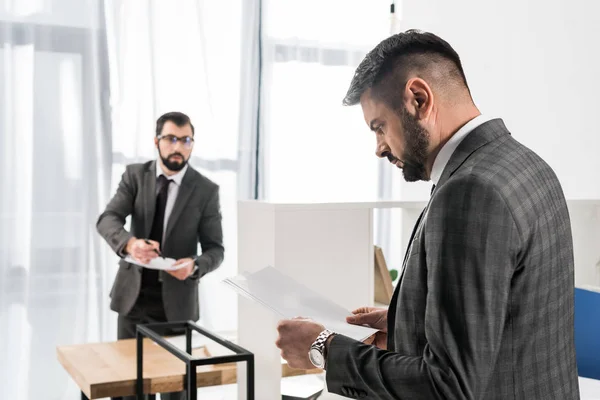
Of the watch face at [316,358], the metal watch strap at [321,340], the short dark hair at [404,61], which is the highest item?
the short dark hair at [404,61]

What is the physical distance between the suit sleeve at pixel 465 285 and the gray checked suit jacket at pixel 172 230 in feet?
7.95

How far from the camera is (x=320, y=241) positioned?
2043 millimetres

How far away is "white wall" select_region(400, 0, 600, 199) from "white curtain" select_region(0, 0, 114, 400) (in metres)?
2.34

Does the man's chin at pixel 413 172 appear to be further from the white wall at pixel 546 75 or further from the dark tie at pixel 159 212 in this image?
the dark tie at pixel 159 212

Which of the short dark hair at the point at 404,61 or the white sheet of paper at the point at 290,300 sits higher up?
the short dark hair at the point at 404,61

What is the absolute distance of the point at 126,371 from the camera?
2.35 m

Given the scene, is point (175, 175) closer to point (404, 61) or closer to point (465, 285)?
point (404, 61)

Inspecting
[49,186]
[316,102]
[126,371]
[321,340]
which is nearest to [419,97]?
[321,340]

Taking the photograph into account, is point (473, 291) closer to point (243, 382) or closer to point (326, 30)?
point (243, 382)


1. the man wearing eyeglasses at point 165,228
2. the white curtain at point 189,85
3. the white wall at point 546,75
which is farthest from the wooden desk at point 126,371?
the white curtain at point 189,85

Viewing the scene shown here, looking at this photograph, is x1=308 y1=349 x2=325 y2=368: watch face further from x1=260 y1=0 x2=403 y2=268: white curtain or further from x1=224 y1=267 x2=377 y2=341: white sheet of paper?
x1=260 y1=0 x2=403 y2=268: white curtain

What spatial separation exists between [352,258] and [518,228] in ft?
3.78

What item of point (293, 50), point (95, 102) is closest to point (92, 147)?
point (95, 102)

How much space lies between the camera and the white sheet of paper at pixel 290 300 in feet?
4.22
